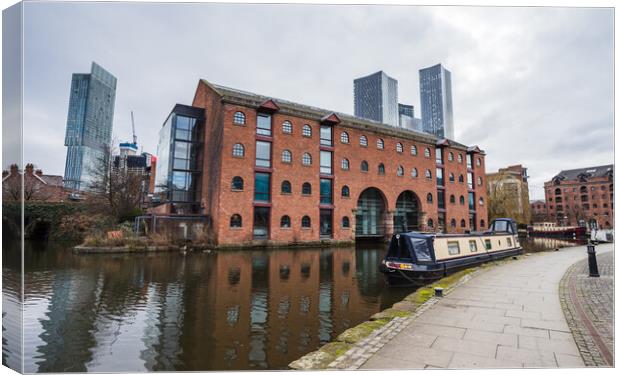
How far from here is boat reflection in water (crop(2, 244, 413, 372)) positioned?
15.7ft

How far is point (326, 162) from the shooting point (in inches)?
1074

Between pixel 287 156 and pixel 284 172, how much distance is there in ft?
4.37

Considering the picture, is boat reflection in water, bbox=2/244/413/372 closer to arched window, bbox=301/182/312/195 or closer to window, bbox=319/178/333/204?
arched window, bbox=301/182/312/195

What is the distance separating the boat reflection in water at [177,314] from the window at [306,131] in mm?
14941

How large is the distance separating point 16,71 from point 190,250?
58.3ft

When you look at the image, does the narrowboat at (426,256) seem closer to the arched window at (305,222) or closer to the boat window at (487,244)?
the boat window at (487,244)

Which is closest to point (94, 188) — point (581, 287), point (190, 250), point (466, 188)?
point (190, 250)

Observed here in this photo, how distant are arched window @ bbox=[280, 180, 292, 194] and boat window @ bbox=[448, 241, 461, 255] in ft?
46.4

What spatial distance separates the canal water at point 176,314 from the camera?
4750 mm

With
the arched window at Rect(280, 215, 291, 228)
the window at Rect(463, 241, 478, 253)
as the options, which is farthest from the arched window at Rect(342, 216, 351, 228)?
the window at Rect(463, 241, 478, 253)

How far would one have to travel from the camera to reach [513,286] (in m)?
8.93

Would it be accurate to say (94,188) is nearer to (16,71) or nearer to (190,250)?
(190,250)

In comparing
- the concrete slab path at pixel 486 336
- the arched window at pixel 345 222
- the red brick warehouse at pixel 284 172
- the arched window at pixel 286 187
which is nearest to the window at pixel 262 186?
the red brick warehouse at pixel 284 172

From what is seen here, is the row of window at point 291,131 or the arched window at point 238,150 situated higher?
the row of window at point 291,131
